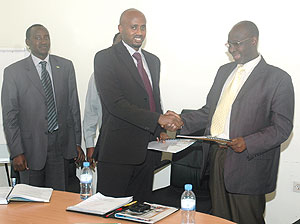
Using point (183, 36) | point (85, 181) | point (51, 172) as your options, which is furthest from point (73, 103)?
point (85, 181)

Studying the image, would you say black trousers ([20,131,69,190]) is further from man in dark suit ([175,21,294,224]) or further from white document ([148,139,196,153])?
man in dark suit ([175,21,294,224])

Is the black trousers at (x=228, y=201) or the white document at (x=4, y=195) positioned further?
the black trousers at (x=228, y=201)

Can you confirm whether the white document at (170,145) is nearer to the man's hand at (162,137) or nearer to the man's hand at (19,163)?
the man's hand at (162,137)

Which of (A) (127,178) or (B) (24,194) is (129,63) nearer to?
(A) (127,178)

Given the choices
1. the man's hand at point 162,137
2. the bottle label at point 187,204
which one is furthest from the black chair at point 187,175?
the bottle label at point 187,204

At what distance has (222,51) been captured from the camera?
4.46m

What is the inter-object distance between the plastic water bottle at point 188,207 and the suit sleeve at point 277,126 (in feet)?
2.74

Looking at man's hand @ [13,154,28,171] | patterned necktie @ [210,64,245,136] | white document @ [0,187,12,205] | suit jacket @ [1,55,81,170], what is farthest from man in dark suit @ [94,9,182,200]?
white document @ [0,187,12,205]

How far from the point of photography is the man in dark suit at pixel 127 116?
3.41 m

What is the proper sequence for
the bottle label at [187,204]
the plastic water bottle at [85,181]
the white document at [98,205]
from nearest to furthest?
1. the bottle label at [187,204]
2. the white document at [98,205]
3. the plastic water bottle at [85,181]

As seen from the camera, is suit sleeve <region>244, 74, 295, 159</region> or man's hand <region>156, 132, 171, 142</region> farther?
man's hand <region>156, 132, 171, 142</region>

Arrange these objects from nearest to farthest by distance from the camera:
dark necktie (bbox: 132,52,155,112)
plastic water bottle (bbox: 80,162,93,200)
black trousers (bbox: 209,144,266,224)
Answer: plastic water bottle (bbox: 80,162,93,200) < black trousers (bbox: 209,144,266,224) < dark necktie (bbox: 132,52,155,112)

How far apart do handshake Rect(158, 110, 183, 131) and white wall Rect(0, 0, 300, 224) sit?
3.19 feet

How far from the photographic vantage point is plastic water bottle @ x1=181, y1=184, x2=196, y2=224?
89.6 inches
